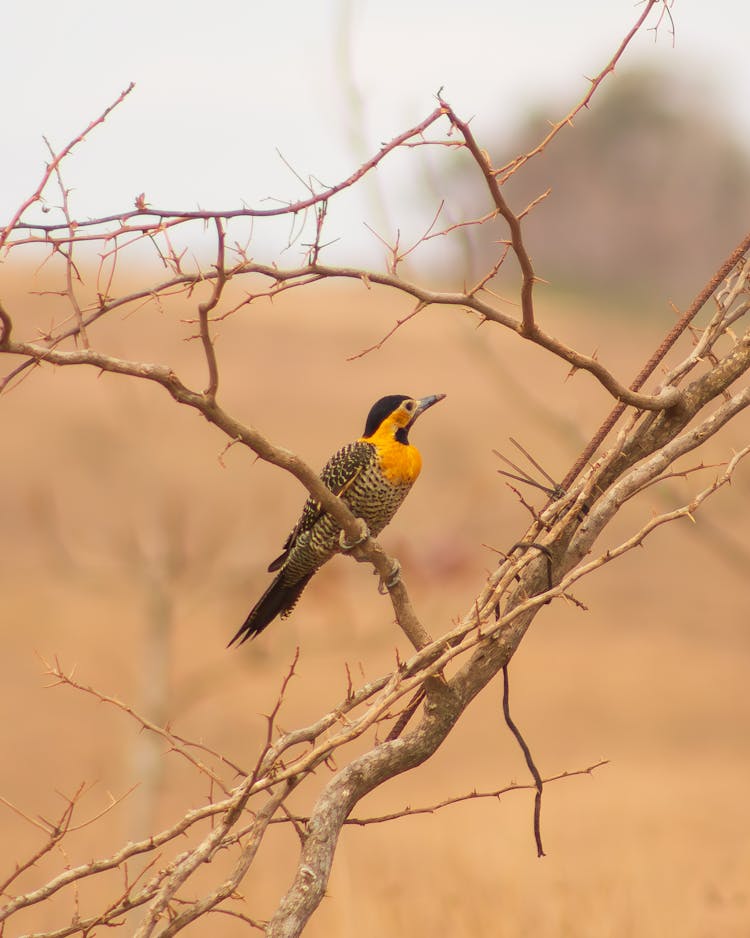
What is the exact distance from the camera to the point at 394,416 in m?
4.46

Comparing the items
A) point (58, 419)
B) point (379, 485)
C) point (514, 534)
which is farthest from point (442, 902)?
point (58, 419)

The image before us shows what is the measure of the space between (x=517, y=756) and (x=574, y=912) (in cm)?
848

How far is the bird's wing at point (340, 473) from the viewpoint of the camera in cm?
437

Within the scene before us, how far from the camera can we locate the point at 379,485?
4422mm

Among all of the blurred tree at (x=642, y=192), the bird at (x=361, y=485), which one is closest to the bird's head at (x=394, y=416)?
the bird at (x=361, y=485)

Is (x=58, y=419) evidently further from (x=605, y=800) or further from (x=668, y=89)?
(x=668, y=89)

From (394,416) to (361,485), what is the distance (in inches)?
10.9

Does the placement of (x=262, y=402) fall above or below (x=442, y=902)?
above

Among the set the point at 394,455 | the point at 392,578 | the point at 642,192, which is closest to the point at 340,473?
the point at 394,455

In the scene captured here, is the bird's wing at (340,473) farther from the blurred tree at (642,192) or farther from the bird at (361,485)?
the blurred tree at (642,192)

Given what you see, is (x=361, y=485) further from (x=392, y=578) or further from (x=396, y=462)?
(x=392, y=578)

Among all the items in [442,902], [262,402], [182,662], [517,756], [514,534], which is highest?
[262,402]

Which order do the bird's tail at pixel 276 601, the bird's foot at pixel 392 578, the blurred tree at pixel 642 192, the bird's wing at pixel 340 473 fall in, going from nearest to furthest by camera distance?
the bird's foot at pixel 392 578 < the bird's tail at pixel 276 601 < the bird's wing at pixel 340 473 < the blurred tree at pixel 642 192

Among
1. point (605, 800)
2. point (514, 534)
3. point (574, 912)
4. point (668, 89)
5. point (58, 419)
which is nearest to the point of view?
point (574, 912)
